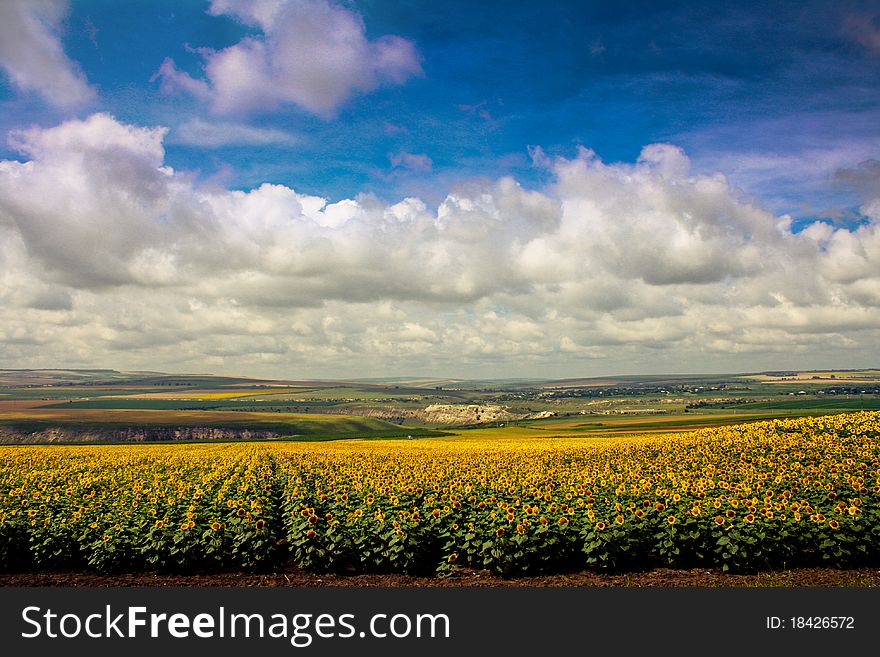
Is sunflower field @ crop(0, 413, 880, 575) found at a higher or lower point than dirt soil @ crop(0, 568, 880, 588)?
higher

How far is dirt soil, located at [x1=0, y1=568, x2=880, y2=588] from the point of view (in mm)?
14027

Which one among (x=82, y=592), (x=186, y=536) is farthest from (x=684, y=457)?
(x=82, y=592)

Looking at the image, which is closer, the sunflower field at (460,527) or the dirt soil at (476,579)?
the dirt soil at (476,579)

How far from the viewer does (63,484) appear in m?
25.5

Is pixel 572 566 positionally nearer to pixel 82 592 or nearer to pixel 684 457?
pixel 82 592

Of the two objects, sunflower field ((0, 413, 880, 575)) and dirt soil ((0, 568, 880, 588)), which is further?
sunflower field ((0, 413, 880, 575))

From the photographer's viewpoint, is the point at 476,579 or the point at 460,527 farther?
the point at 460,527

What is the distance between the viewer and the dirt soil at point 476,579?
14027 mm

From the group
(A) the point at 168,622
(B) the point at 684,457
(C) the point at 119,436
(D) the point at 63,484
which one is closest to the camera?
(A) the point at 168,622

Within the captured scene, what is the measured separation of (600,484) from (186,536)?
13.6 metres

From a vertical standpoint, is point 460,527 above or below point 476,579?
above

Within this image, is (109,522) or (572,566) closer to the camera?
(572,566)

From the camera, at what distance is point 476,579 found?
48.5ft

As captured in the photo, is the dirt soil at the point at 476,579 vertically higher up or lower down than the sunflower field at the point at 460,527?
lower down
